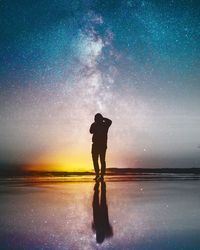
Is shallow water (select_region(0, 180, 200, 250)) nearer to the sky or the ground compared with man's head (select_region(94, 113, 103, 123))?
nearer to the ground

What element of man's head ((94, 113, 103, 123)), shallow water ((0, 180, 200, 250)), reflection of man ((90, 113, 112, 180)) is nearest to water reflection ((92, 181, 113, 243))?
shallow water ((0, 180, 200, 250))

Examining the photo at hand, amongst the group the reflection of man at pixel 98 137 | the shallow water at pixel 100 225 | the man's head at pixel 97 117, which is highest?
the man's head at pixel 97 117

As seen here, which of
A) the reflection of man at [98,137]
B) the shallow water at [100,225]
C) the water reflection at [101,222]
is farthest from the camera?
the reflection of man at [98,137]

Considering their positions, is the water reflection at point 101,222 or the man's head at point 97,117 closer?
the water reflection at point 101,222

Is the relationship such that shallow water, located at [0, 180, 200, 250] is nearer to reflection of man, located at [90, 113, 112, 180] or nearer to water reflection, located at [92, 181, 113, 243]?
water reflection, located at [92, 181, 113, 243]

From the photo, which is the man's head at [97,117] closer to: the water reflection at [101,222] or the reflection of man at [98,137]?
the reflection of man at [98,137]

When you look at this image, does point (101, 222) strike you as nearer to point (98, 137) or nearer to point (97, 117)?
point (98, 137)

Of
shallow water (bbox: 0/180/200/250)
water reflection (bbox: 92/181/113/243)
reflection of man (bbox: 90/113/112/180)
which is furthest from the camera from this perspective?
reflection of man (bbox: 90/113/112/180)

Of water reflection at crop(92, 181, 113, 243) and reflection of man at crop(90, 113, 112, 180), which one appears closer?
water reflection at crop(92, 181, 113, 243)

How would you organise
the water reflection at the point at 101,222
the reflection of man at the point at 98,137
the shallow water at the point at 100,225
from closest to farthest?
the shallow water at the point at 100,225, the water reflection at the point at 101,222, the reflection of man at the point at 98,137

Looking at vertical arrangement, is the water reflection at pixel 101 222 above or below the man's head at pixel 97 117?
below

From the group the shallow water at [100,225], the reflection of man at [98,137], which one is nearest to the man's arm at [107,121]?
the reflection of man at [98,137]

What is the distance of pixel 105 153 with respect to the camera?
12438 millimetres

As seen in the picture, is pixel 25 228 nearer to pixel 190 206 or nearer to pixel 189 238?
pixel 189 238
